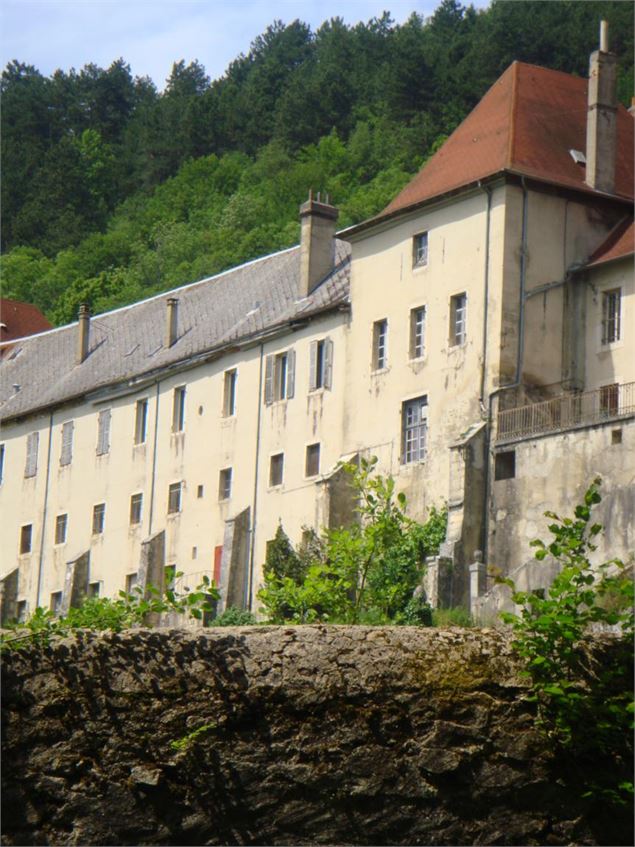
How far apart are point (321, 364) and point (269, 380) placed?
7.73ft

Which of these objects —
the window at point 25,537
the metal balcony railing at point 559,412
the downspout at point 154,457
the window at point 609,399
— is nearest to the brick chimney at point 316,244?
the downspout at point 154,457

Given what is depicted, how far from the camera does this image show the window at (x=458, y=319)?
45594 millimetres

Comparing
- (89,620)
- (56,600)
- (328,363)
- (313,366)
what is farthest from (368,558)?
(56,600)

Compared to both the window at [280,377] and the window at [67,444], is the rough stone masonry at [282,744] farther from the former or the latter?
the window at [67,444]

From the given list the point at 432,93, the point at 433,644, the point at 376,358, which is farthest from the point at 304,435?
the point at 432,93

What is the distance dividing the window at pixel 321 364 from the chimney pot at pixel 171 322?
10.4 meters

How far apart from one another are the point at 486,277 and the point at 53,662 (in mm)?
30933

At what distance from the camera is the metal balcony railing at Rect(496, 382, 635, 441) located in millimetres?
43156

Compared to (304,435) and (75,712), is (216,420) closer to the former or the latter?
(304,435)

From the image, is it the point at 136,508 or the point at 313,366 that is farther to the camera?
the point at 136,508

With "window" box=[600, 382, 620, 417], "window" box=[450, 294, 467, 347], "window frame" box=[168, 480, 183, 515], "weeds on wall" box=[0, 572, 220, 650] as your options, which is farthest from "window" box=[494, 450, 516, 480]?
"weeds on wall" box=[0, 572, 220, 650]

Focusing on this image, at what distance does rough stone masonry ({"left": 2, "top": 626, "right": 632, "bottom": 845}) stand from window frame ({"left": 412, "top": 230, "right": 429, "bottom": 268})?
3234 cm

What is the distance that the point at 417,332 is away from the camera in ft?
155

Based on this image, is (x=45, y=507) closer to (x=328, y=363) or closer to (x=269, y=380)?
(x=269, y=380)
